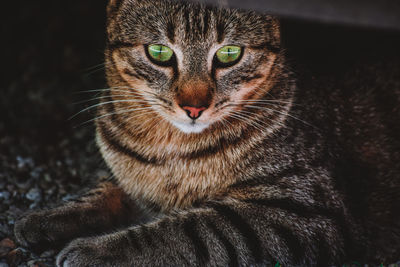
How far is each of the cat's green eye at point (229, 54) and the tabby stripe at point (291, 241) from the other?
740 mm

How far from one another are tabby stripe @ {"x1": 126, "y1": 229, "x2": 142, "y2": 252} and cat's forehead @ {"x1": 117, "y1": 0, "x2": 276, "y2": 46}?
2.70ft

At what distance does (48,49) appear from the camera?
12.6ft

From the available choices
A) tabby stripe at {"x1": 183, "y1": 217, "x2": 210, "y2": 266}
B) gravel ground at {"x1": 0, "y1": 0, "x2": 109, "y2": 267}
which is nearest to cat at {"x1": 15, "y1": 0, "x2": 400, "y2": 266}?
tabby stripe at {"x1": 183, "y1": 217, "x2": 210, "y2": 266}

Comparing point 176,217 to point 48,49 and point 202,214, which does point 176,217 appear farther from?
point 48,49

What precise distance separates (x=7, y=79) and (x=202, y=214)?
2.42 metres

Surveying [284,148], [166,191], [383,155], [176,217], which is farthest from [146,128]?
[383,155]

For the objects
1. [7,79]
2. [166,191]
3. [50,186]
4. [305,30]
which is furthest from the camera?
[7,79]

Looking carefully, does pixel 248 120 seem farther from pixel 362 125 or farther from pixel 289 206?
pixel 362 125

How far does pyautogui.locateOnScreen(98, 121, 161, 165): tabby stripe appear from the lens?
213 centimetres

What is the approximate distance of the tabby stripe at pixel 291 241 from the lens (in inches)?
72.6

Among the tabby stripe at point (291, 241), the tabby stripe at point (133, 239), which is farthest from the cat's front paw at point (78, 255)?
the tabby stripe at point (291, 241)

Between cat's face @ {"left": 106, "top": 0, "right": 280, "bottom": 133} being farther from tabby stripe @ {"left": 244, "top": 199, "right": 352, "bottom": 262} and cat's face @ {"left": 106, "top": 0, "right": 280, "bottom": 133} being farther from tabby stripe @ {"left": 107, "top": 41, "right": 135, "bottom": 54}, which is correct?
tabby stripe @ {"left": 244, "top": 199, "right": 352, "bottom": 262}

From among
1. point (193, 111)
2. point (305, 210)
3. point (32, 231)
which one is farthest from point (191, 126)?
point (32, 231)

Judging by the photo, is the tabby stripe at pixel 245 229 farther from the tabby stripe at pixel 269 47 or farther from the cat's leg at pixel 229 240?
the tabby stripe at pixel 269 47
